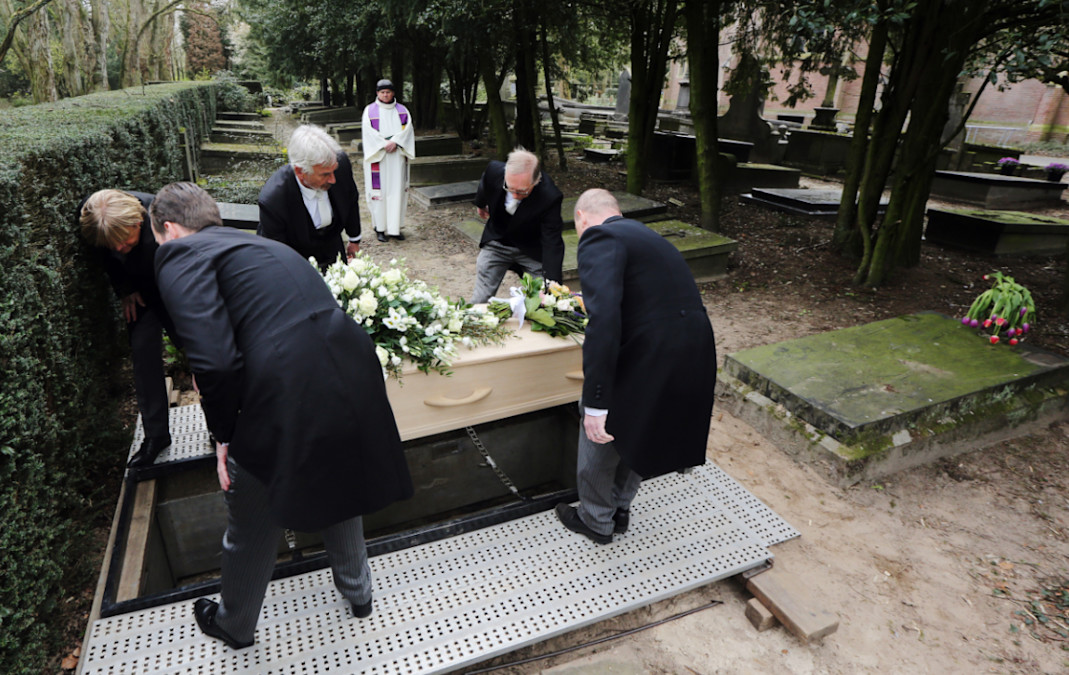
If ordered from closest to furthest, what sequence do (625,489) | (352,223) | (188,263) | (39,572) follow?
(188,263) → (39,572) → (625,489) → (352,223)

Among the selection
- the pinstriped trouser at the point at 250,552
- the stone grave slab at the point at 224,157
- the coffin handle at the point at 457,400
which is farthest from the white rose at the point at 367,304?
the stone grave slab at the point at 224,157

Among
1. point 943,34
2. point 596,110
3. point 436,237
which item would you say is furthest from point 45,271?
point 596,110

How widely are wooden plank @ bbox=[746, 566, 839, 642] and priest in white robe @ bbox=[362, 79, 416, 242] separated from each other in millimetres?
6355

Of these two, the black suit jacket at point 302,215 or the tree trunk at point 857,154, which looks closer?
the black suit jacket at point 302,215

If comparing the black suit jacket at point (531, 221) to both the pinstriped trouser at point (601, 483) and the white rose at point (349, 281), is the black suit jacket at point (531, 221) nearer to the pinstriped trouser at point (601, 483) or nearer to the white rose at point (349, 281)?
the white rose at point (349, 281)

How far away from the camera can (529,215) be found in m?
4.14

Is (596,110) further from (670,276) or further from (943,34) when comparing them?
(670,276)

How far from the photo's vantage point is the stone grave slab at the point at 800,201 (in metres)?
9.42

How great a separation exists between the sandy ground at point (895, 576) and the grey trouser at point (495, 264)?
169 cm

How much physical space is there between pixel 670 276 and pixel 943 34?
5.46 metres

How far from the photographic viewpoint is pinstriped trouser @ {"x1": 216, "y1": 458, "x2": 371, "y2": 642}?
2.02 metres

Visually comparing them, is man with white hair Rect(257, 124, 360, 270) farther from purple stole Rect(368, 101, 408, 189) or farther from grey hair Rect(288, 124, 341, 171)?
purple stole Rect(368, 101, 408, 189)

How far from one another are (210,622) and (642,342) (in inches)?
74.8

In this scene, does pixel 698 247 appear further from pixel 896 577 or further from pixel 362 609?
pixel 362 609
